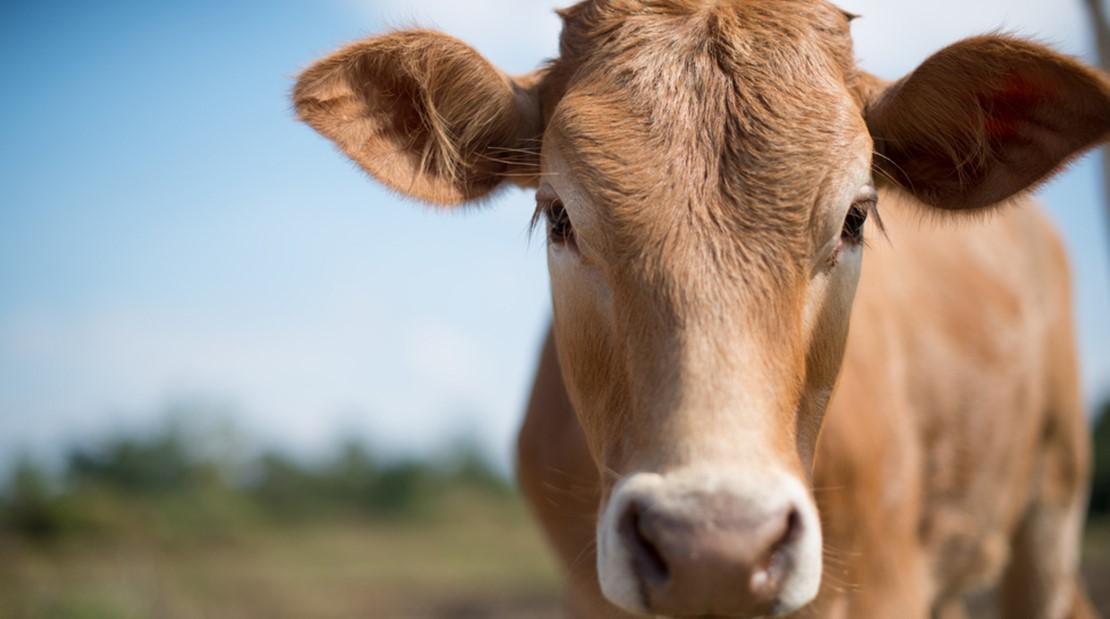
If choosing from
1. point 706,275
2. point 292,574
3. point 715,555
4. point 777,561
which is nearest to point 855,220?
point 706,275

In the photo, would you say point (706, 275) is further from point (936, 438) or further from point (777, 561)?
point (936, 438)

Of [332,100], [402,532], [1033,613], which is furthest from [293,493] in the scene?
[332,100]

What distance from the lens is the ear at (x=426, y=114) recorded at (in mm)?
3127

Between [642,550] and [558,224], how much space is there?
1102mm

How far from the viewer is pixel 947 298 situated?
519 cm

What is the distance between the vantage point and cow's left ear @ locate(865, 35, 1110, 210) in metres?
3.02

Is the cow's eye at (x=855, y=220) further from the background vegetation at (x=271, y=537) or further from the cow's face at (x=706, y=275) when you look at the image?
the background vegetation at (x=271, y=537)

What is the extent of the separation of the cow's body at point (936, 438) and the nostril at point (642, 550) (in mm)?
983

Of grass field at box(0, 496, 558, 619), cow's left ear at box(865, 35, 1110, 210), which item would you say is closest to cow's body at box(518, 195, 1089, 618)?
cow's left ear at box(865, 35, 1110, 210)

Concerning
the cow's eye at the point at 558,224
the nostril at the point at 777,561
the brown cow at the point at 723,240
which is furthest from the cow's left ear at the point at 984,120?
the nostril at the point at 777,561

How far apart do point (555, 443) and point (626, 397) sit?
1.26 metres

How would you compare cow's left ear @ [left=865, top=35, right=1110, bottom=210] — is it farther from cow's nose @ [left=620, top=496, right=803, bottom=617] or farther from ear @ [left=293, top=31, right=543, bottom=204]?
cow's nose @ [left=620, top=496, right=803, bottom=617]

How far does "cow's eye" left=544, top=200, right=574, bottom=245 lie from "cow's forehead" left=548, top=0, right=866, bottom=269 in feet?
0.59

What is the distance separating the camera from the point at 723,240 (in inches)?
97.9
